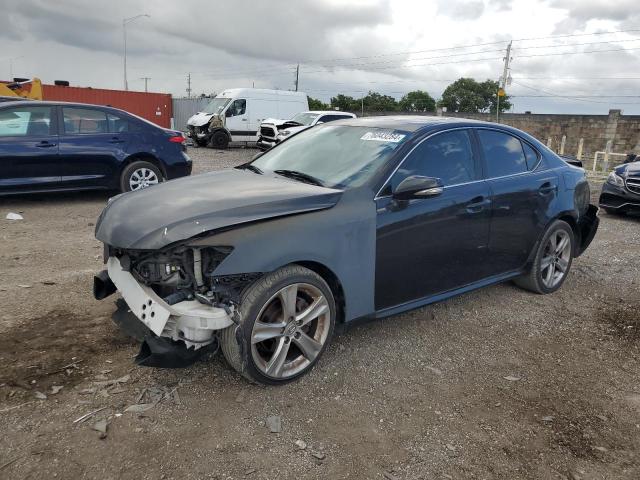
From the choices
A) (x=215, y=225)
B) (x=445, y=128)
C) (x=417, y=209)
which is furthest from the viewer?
(x=445, y=128)

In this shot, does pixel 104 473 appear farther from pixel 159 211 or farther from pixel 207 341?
pixel 159 211

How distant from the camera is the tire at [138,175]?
8.27m

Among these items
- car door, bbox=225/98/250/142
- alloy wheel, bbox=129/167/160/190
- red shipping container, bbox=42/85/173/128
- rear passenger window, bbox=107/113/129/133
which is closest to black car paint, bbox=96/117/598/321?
alloy wheel, bbox=129/167/160/190

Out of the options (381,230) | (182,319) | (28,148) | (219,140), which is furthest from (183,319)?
(219,140)

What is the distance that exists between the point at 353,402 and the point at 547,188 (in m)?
2.89

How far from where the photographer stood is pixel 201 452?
2559 mm

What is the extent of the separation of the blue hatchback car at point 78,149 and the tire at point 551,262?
6202 millimetres

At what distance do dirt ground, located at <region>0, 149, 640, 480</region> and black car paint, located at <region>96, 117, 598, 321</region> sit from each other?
18.0 inches

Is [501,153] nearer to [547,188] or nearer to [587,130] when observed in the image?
[547,188]

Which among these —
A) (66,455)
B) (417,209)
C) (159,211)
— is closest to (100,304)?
(159,211)

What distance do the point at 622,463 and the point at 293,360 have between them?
74.2 inches

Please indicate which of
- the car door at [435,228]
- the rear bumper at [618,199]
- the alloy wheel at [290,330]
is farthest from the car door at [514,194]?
the rear bumper at [618,199]

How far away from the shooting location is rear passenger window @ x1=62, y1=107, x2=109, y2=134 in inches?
308

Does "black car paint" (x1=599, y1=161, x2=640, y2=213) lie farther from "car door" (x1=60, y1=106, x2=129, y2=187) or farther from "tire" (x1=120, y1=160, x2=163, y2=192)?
"car door" (x1=60, y1=106, x2=129, y2=187)
